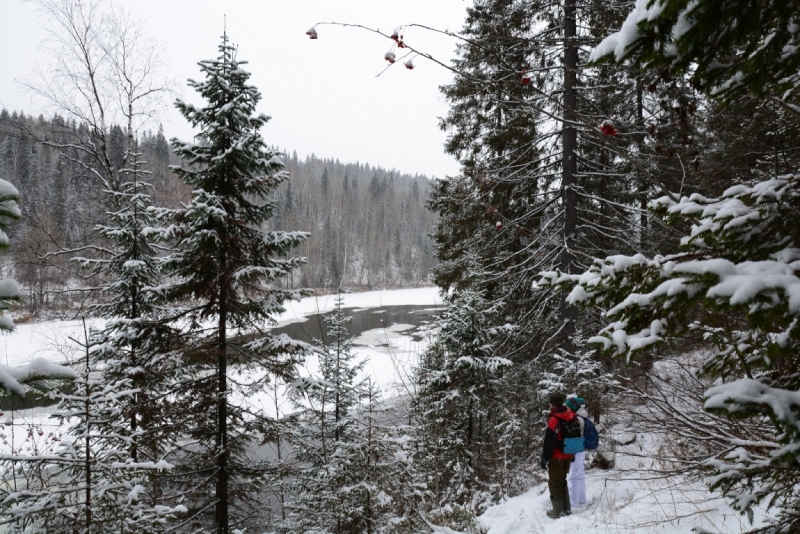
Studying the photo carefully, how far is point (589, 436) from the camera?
5637 millimetres

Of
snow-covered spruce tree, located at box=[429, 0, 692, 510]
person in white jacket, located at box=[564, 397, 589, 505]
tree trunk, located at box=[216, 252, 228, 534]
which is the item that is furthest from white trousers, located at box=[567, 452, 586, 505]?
tree trunk, located at box=[216, 252, 228, 534]

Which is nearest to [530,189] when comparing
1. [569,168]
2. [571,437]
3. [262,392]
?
[569,168]

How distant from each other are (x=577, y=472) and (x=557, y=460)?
566 mm

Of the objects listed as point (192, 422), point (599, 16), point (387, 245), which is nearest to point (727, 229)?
point (192, 422)

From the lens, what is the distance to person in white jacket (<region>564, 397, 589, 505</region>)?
5.53 metres

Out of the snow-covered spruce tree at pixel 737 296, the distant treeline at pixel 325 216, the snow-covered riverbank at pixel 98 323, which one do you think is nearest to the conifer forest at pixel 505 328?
the snow-covered spruce tree at pixel 737 296

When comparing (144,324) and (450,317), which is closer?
(144,324)

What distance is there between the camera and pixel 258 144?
19.6ft

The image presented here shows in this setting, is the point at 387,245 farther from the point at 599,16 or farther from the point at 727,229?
the point at 727,229

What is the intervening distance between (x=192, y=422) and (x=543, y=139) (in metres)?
7.98

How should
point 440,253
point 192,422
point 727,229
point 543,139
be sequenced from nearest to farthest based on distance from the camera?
point 727,229
point 192,422
point 543,139
point 440,253

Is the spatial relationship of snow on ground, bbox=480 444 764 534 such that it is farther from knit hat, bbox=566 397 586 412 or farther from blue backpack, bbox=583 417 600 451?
knit hat, bbox=566 397 586 412

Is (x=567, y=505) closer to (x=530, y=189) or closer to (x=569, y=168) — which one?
(x=569, y=168)

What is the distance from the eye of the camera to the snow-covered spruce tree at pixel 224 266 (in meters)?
5.78
